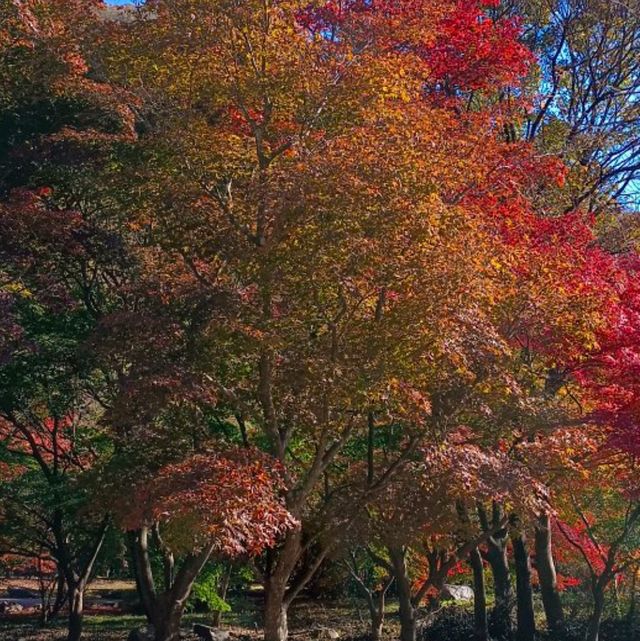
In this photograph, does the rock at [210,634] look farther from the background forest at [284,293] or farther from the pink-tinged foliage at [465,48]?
the pink-tinged foliage at [465,48]

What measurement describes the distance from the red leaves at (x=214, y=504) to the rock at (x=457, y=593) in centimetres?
1746

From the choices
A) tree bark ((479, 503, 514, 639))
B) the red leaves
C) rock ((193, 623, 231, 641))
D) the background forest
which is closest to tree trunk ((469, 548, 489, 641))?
tree bark ((479, 503, 514, 639))

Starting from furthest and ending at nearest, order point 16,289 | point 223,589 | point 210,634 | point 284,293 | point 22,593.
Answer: point 22,593, point 223,589, point 210,634, point 16,289, point 284,293

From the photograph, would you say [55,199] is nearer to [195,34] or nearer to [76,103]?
[76,103]

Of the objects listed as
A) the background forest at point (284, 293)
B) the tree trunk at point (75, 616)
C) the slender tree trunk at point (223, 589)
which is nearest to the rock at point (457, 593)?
the slender tree trunk at point (223, 589)

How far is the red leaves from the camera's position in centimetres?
683

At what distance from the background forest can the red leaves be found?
3 centimetres

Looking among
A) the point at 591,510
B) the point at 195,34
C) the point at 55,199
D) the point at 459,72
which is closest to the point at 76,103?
the point at 55,199

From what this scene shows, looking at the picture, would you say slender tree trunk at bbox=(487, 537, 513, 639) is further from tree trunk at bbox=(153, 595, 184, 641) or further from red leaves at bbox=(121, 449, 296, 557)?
red leaves at bbox=(121, 449, 296, 557)

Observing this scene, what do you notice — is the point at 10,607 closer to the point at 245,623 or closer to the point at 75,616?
the point at 245,623

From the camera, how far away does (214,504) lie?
6875 mm

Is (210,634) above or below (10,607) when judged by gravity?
below

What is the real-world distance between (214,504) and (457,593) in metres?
19.5

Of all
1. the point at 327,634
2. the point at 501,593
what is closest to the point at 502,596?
the point at 501,593
